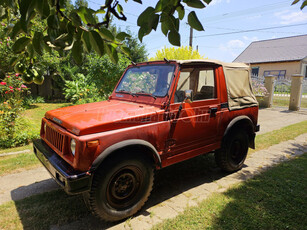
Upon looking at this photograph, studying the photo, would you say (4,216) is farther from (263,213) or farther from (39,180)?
(263,213)

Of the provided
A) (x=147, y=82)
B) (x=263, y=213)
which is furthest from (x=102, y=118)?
(x=263, y=213)

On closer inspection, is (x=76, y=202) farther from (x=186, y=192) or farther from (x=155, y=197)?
(x=186, y=192)

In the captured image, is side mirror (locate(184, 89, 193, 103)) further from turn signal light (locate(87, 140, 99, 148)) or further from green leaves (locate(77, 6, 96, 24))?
green leaves (locate(77, 6, 96, 24))

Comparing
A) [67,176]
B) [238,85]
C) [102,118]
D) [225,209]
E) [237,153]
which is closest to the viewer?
[67,176]

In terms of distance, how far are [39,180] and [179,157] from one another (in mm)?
2622

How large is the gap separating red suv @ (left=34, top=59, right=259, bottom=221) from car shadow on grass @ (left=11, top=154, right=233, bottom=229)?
37cm

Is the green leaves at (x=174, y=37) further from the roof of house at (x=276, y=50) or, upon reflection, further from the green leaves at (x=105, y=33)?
the roof of house at (x=276, y=50)

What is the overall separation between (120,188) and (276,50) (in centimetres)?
3463

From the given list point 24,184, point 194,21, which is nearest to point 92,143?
point 194,21

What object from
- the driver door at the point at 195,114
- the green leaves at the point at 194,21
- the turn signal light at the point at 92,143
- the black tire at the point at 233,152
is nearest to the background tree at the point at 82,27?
the green leaves at the point at 194,21

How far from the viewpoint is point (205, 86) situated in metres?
3.88

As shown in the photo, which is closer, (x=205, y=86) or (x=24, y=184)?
(x=24, y=184)

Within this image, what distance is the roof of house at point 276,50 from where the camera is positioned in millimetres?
27297

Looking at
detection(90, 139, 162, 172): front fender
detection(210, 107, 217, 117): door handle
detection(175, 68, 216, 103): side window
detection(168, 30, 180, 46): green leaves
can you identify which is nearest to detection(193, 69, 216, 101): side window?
detection(175, 68, 216, 103): side window
